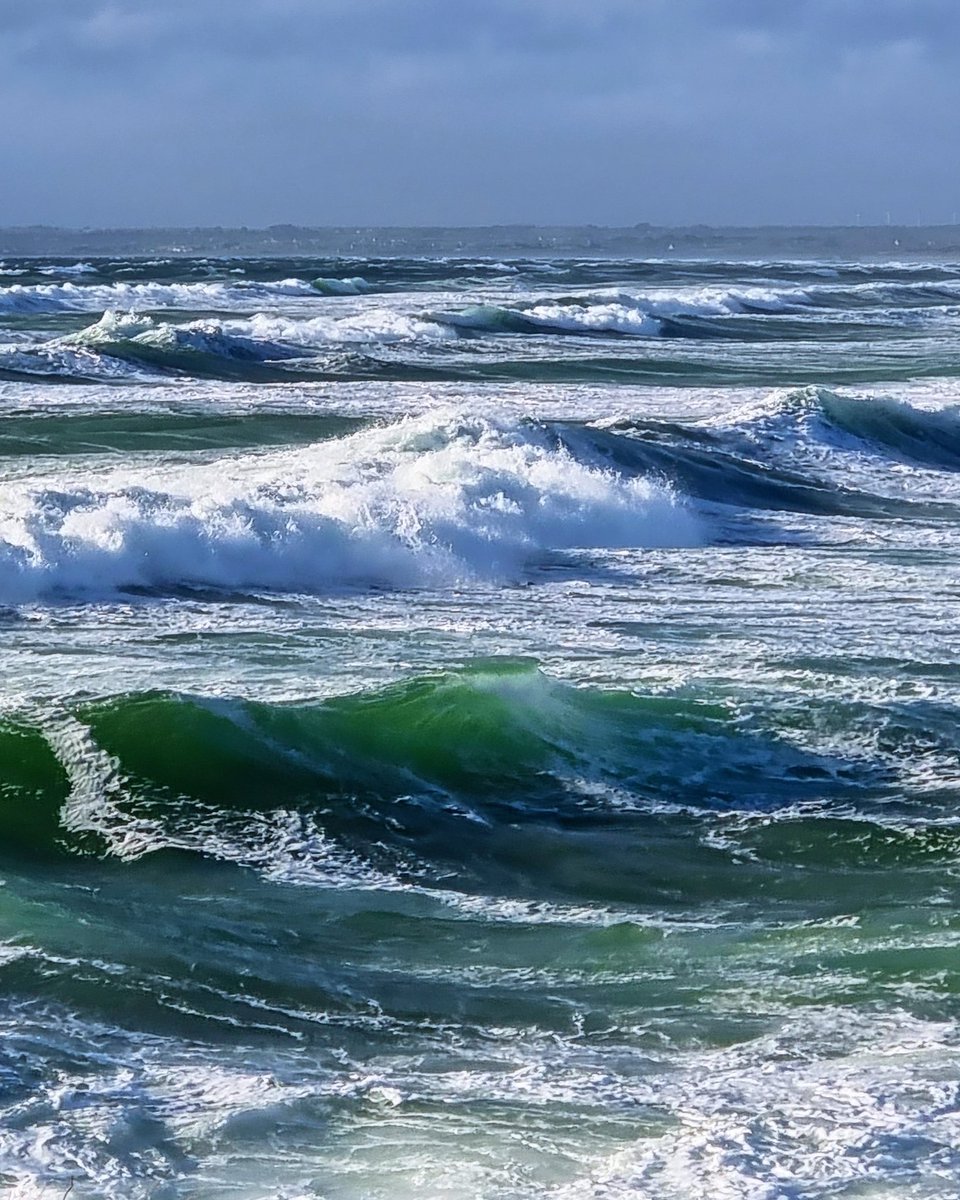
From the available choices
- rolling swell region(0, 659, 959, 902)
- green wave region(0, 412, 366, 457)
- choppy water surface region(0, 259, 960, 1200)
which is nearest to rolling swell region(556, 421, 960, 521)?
choppy water surface region(0, 259, 960, 1200)

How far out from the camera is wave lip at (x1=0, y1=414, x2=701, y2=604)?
14.3m

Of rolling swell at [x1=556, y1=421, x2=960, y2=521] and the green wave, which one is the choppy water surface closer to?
rolling swell at [x1=556, y1=421, x2=960, y2=521]

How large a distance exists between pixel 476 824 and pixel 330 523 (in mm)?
7189

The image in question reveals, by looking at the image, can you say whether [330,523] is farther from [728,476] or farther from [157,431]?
[157,431]

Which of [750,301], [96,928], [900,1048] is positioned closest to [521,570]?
[96,928]

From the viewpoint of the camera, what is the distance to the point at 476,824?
29.0 feet

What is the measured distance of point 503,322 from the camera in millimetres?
47000

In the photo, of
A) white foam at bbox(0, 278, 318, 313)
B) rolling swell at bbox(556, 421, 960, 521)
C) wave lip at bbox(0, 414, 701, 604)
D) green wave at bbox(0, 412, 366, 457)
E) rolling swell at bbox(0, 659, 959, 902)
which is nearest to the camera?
rolling swell at bbox(0, 659, 959, 902)

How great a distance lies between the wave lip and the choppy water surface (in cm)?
6

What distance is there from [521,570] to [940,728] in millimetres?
5879

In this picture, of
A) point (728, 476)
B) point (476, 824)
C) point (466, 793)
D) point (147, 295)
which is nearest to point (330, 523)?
point (466, 793)

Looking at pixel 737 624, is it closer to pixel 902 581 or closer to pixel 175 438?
pixel 902 581

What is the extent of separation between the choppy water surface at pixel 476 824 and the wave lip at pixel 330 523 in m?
0.06

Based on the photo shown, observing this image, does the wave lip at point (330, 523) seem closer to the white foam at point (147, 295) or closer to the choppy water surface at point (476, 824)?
the choppy water surface at point (476, 824)
